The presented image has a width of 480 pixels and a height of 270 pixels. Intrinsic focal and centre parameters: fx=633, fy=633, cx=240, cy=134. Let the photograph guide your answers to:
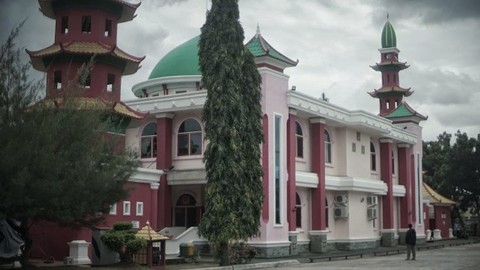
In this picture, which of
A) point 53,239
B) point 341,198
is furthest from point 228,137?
point 341,198

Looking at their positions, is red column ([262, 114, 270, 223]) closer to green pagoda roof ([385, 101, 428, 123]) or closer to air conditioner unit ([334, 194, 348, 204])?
air conditioner unit ([334, 194, 348, 204])

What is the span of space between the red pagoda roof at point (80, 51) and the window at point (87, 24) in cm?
122

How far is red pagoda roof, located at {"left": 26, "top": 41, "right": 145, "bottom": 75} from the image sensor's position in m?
29.1

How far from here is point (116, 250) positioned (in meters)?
22.7

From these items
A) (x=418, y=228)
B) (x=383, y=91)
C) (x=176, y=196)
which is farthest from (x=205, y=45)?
(x=383, y=91)

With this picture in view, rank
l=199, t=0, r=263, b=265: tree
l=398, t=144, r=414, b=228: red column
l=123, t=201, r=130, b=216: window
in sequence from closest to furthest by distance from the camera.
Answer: l=199, t=0, r=263, b=265: tree → l=123, t=201, r=130, b=216: window → l=398, t=144, r=414, b=228: red column

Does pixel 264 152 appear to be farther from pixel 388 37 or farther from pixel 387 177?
pixel 388 37

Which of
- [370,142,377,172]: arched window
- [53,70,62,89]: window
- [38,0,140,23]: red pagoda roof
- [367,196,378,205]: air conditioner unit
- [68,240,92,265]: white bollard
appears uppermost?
[38,0,140,23]: red pagoda roof

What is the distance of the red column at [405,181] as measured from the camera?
46.6 meters

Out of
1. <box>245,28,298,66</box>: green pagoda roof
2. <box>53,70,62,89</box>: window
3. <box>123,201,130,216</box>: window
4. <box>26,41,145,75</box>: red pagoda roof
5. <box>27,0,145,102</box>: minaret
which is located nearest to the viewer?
<box>123,201,130,216</box>: window

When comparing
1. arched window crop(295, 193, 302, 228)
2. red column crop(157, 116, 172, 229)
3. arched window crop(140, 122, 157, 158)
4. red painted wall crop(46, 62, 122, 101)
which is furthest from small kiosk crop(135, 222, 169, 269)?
arched window crop(295, 193, 302, 228)

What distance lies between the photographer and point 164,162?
34.0 m

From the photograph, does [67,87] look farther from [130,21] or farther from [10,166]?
[130,21]

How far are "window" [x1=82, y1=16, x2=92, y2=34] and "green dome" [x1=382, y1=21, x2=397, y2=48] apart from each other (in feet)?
111
